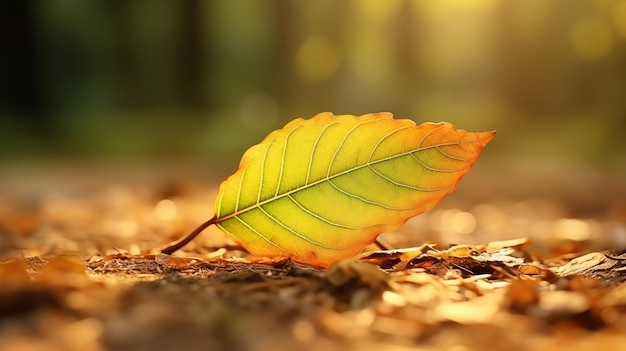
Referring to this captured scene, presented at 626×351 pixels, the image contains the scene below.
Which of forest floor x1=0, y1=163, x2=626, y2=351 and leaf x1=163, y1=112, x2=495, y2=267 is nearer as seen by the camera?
forest floor x1=0, y1=163, x2=626, y2=351

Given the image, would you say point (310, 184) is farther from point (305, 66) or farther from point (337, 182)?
point (305, 66)

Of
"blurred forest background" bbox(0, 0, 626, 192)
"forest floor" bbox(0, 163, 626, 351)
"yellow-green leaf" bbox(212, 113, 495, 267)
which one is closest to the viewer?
"forest floor" bbox(0, 163, 626, 351)

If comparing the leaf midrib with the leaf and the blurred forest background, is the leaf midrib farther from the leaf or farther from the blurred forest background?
the blurred forest background

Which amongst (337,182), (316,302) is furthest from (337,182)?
(316,302)

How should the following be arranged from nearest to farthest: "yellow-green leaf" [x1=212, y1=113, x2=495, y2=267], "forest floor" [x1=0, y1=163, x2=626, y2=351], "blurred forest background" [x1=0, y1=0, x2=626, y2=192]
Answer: "forest floor" [x1=0, y1=163, x2=626, y2=351] → "yellow-green leaf" [x1=212, y1=113, x2=495, y2=267] → "blurred forest background" [x1=0, y1=0, x2=626, y2=192]

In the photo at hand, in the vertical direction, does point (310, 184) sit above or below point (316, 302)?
above

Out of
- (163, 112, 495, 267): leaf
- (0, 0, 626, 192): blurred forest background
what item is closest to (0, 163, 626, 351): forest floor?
(163, 112, 495, 267): leaf

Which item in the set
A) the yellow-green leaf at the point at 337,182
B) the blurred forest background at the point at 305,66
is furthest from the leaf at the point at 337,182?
the blurred forest background at the point at 305,66
